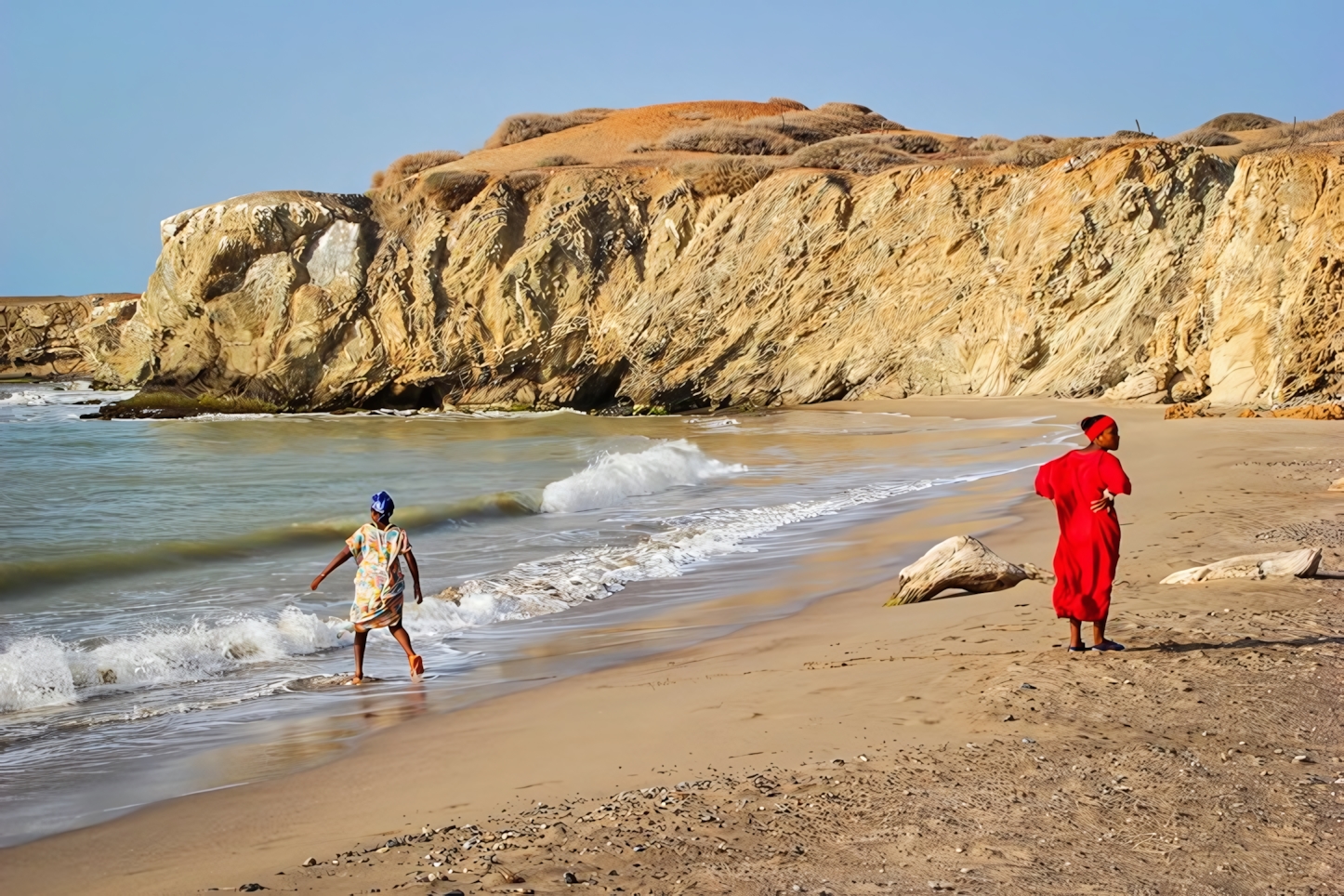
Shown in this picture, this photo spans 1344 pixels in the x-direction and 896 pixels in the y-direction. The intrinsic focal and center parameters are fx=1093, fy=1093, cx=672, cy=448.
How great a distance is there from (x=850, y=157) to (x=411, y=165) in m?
18.6

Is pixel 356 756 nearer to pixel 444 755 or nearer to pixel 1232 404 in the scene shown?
pixel 444 755

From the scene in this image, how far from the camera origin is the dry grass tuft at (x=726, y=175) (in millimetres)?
36281

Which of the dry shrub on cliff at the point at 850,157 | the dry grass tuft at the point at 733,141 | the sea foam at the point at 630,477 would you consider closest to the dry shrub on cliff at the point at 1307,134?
the dry shrub on cliff at the point at 850,157

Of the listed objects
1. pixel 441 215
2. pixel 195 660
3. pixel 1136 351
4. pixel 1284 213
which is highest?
pixel 441 215

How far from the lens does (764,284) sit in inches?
1312

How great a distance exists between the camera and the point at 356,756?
468 centimetres

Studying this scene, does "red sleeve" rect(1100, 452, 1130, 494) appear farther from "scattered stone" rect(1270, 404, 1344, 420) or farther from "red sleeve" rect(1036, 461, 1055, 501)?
"scattered stone" rect(1270, 404, 1344, 420)

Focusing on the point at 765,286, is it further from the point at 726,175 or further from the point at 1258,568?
the point at 1258,568

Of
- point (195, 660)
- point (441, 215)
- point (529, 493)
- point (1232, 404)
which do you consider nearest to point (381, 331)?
point (441, 215)

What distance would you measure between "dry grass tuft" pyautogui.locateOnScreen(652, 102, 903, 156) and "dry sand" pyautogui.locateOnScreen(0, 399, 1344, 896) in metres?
37.0

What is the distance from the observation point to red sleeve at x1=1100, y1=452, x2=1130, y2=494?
210 inches

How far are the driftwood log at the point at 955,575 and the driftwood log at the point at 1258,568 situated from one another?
34.6 inches

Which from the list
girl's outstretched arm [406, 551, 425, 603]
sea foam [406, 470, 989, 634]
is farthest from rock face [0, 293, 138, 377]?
girl's outstretched arm [406, 551, 425, 603]

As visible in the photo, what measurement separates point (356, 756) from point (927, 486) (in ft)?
35.5
